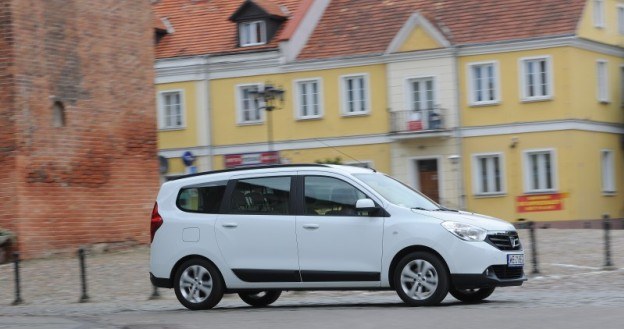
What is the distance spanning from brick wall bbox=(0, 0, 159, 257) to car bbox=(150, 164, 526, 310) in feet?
49.0

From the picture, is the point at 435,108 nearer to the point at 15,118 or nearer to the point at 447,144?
the point at 447,144

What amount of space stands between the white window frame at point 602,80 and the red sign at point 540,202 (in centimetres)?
436

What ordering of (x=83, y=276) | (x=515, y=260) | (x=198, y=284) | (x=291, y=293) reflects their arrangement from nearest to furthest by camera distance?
(x=515, y=260)
(x=198, y=284)
(x=291, y=293)
(x=83, y=276)

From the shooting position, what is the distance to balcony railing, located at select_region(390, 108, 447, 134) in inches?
1981

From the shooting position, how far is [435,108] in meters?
50.5

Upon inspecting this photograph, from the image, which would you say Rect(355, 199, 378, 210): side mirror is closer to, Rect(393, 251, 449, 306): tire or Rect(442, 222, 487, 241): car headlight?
Rect(393, 251, 449, 306): tire

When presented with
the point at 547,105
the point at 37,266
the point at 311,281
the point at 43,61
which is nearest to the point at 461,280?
the point at 311,281

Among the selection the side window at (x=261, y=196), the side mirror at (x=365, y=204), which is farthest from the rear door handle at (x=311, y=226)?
the side mirror at (x=365, y=204)

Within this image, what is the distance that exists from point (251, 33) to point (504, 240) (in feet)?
128

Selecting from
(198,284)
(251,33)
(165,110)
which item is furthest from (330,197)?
(165,110)

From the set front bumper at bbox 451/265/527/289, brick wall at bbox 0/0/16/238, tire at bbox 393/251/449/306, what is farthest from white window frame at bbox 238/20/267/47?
front bumper at bbox 451/265/527/289

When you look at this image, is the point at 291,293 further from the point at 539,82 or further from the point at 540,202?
the point at 539,82

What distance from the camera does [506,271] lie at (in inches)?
628

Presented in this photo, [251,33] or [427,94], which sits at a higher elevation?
[251,33]
